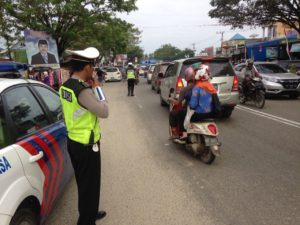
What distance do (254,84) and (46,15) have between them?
1721cm

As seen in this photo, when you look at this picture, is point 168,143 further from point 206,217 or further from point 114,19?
point 114,19

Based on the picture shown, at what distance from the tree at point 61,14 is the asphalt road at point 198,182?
57.2ft

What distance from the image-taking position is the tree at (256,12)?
2322 cm

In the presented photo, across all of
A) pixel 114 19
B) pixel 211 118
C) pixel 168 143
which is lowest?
pixel 168 143

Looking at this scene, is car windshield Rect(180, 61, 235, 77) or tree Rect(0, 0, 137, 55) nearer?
car windshield Rect(180, 61, 235, 77)

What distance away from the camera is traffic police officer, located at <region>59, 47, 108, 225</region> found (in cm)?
299

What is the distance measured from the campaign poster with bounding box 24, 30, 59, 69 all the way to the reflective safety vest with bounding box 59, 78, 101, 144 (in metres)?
17.3

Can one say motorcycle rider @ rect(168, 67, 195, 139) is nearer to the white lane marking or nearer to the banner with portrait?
the white lane marking

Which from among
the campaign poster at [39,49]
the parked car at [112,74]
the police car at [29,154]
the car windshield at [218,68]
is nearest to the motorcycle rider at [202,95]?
the police car at [29,154]

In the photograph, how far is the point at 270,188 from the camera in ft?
15.0

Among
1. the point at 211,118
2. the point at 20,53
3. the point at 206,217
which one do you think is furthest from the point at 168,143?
the point at 20,53

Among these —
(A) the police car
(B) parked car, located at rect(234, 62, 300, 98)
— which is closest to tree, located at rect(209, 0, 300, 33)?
(B) parked car, located at rect(234, 62, 300, 98)

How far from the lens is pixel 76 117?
121 inches

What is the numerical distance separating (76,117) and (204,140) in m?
3.06
